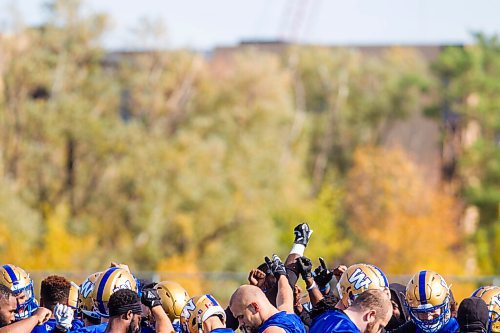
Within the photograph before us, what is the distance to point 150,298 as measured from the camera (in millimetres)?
7508

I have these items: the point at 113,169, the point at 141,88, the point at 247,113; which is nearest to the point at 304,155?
the point at 247,113

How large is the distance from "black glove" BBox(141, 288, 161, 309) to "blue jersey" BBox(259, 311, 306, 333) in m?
1.09

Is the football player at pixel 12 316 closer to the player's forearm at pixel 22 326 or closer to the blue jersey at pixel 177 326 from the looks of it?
the player's forearm at pixel 22 326

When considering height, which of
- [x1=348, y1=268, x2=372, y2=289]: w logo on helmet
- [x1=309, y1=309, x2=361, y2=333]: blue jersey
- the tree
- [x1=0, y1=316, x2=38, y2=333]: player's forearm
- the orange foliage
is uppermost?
the tree

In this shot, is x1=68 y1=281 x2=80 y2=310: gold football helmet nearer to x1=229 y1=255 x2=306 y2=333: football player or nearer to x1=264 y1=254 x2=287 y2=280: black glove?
x1=264 y1=254 x2=287 y2=280: black glove

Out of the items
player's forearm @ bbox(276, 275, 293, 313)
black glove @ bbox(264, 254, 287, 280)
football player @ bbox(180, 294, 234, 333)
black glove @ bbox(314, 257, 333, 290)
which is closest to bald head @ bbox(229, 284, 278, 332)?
football player @ bbox(180, 294, 234, 333)

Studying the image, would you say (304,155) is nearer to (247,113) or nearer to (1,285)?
(247,113)

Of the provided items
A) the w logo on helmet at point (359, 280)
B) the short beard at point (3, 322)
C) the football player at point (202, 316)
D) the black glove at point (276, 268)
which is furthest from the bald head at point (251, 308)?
the short beard at point (3, 322)

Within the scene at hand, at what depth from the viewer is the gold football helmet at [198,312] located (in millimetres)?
7453

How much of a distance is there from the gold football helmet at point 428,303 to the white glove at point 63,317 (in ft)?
7.83

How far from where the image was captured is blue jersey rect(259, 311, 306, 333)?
21.8 ft

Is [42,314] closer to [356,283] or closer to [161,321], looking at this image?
[161,321]

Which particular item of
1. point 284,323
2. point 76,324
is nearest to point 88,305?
point 76,324

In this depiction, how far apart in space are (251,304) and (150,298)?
3.63 feet
